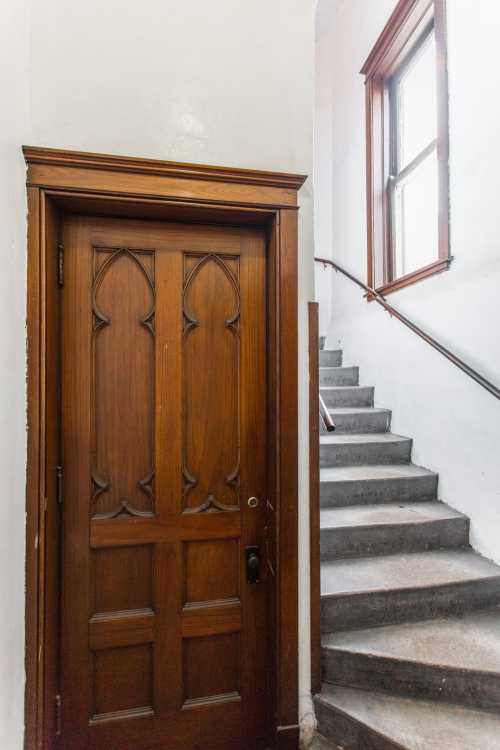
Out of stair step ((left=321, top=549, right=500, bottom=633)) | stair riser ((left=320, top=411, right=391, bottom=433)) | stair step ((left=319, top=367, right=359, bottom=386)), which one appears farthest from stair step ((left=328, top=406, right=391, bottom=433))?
stair step ((left=321, top=549, right=500, bottom=633))

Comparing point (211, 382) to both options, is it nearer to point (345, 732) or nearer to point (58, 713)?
point (58, 713)

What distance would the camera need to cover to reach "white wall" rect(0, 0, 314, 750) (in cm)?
117

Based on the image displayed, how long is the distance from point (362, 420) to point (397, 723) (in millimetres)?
1925

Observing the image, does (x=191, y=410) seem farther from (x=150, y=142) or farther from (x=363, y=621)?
(x=363, y=621)

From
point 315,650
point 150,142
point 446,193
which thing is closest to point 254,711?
point 315,650

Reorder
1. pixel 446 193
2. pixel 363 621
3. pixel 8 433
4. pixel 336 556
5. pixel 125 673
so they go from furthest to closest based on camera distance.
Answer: pixel 446 193 < pixel 336 556 < pixel 363 621 < pixel 125 673 < pixel 8 433

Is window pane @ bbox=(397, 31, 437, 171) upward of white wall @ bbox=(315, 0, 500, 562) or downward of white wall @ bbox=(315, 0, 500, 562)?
upward

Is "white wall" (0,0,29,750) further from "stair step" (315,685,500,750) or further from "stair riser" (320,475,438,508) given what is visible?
"stair riser" (320,475,438,508)

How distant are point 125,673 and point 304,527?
833 mm

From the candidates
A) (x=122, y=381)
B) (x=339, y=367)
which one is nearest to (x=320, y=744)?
(x=122, y=381)

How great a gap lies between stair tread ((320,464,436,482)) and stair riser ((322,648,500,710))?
37.1 inches

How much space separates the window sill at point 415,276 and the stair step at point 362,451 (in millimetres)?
1146

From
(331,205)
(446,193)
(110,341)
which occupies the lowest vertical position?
(110,341)

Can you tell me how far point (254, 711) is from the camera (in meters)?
1.50
